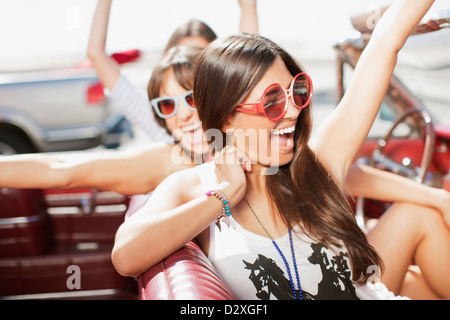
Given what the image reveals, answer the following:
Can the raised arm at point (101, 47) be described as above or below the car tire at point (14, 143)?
below

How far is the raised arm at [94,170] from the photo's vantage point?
1.65 m

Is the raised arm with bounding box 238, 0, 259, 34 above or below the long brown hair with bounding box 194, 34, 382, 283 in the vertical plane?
above

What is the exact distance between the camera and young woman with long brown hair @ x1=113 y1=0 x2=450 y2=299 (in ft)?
4.66

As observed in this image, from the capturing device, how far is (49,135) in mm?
5570

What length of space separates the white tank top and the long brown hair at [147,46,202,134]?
0.71m

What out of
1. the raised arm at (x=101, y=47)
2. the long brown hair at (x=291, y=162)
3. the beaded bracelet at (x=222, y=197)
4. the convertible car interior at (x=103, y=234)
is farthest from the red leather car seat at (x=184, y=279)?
the raised arm at (x=101, y=47)

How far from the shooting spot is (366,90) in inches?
65.2

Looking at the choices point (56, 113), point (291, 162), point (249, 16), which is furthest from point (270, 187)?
point (56, 113)

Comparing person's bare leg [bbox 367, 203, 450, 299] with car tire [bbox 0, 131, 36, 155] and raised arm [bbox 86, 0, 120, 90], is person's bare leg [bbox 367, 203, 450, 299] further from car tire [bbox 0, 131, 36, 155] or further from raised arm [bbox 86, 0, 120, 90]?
car tire [bbox 0, 131, 36, 155]

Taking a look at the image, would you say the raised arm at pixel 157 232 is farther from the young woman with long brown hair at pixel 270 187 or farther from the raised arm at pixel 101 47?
the raised arm at pixel 101 47

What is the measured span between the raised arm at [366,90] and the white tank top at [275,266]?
1.14 ft

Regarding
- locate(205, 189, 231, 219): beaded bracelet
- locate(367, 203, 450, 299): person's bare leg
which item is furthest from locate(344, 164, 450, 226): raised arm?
locate(205, 189, 231, 219): beaded bracelet

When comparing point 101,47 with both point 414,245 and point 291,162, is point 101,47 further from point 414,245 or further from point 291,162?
point 414,245

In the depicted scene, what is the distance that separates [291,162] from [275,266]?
40 cm
